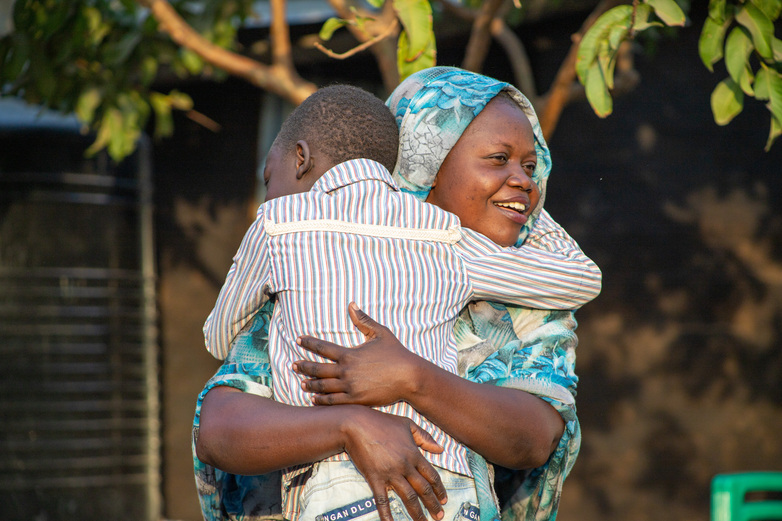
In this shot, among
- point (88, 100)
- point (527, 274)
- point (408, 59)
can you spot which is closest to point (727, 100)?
point (408, 59)

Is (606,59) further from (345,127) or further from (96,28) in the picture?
(96,28)

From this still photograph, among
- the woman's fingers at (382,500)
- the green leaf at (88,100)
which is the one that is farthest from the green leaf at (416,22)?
the green leaf at (88,100)

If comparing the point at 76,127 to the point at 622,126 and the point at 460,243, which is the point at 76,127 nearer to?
the point at 622,126

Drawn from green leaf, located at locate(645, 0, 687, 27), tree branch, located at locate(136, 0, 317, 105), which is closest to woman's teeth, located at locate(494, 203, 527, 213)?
green leaf, located at locate(645, 0, 687, 27)

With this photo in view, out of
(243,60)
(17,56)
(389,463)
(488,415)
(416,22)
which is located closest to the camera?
(389,463)

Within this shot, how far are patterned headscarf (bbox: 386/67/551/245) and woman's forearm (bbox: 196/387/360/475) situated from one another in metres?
0.60

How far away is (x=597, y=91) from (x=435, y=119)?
2.69ft

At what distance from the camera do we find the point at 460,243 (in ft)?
5.71

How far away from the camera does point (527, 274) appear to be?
1737mm

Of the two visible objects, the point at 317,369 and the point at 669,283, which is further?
the point at 669,283

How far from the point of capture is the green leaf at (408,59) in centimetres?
258

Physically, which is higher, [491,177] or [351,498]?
[491,177]

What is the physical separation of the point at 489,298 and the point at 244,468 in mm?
577

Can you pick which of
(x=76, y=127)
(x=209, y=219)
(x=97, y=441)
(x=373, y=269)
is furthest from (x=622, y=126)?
(x=373, y=269)
